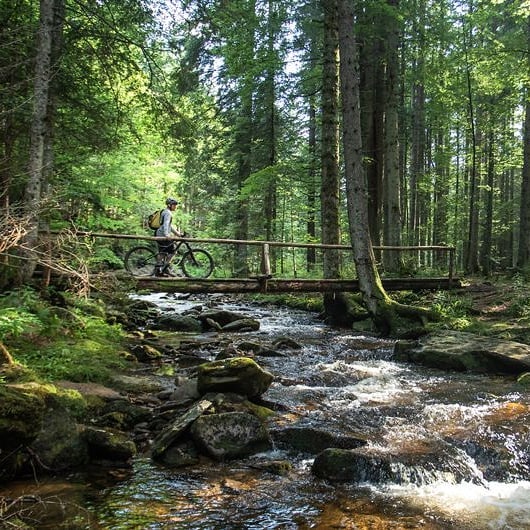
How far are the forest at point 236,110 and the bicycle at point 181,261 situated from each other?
0.58 meters

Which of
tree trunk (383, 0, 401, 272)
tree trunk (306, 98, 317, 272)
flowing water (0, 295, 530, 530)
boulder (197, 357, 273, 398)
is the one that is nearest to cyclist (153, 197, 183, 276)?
flowing water (0, 295, 530, 530)

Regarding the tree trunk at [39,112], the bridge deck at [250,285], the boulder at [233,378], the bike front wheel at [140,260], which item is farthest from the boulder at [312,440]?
the bike front wheel at [140,260]

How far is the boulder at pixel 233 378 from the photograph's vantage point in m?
6.08

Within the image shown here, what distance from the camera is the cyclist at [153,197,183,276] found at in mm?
11328

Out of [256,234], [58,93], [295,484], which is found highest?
[58,93]

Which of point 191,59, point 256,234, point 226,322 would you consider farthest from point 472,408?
point 256,234

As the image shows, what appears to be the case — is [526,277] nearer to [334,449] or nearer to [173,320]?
[173,320]

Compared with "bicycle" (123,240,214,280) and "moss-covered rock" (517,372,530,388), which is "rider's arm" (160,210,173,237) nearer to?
"bicycle" (123,240,214,280)

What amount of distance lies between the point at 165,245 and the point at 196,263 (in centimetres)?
118

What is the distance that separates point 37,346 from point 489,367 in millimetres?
7283

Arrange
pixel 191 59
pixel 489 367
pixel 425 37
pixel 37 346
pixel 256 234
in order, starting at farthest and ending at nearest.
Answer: pixel 256 234, pixel 191 59, pixel 425 37, pixel 489 367, pixel 37 346

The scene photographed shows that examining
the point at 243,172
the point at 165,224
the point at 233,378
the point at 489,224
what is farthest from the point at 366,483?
the point at 243,172

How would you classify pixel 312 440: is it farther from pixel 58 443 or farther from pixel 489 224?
pixel 489 224

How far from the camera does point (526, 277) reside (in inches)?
626
